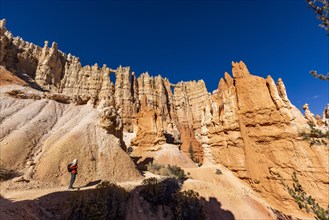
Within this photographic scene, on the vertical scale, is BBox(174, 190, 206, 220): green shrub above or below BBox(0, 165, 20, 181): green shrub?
below

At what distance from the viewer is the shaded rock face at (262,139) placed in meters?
15.9

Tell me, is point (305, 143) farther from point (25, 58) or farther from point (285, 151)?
point (25, 58)

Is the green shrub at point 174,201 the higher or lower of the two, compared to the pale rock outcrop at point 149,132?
lower

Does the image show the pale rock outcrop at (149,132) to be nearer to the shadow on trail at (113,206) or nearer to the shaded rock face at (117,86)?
the shaded rock face at (117,86)

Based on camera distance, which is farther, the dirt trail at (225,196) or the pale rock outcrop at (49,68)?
the pale rock outcrop at (49,68)

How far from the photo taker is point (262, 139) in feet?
62.5

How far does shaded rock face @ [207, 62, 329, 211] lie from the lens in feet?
52.1

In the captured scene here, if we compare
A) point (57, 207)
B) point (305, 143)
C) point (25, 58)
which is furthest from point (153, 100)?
point (57, 207)

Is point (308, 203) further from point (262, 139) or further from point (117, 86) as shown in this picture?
point (117, 86)

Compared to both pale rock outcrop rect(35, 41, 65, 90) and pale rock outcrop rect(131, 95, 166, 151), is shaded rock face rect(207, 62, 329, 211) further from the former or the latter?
pale rock outcrop rect(35, 41, 65, 90)

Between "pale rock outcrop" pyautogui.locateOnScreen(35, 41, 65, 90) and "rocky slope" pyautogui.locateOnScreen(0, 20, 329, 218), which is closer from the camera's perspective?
"rocky slope" pyautogui.locateOnScreen(0, 20, 329, 218)

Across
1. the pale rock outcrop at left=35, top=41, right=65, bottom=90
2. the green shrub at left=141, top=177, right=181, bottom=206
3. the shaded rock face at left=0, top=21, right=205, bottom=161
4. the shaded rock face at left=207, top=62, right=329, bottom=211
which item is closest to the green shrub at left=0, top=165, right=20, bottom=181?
the green shrub at left=141, top=177, right=181, bottom=206

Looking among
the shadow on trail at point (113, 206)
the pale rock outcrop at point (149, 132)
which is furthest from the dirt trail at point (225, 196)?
the pale rock outcrop at point (149, 132)

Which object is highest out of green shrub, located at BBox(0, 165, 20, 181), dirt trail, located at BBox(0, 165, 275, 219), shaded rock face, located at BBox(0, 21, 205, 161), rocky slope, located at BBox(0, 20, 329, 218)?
shaded rock face, located at BBox(0, 21, 205, 161)
